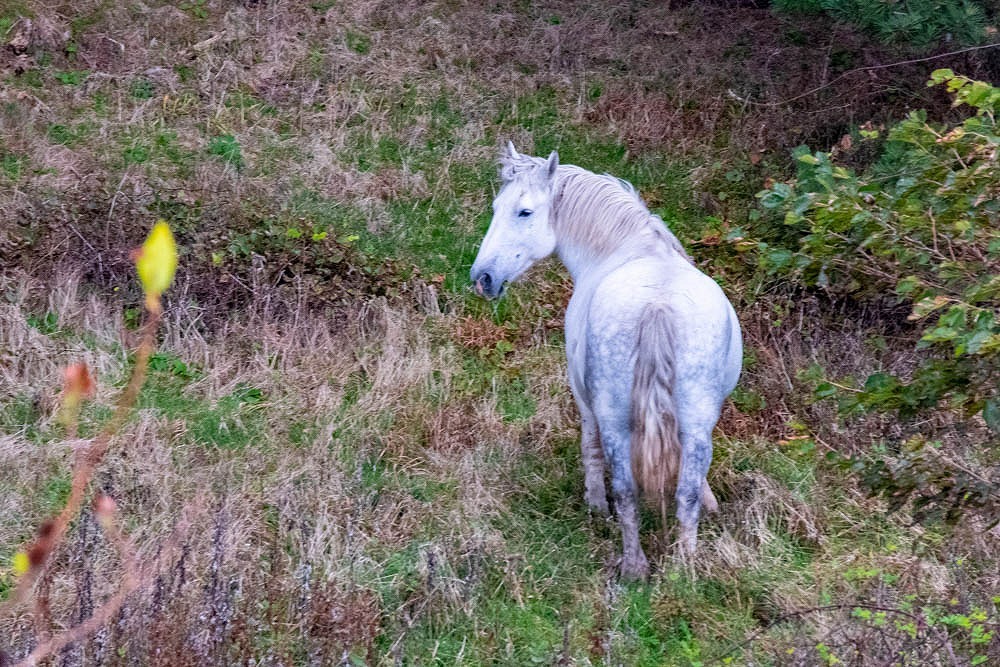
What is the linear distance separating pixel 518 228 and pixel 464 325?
1.96 metres

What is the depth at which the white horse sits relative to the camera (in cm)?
405

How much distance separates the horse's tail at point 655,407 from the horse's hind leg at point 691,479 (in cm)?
4

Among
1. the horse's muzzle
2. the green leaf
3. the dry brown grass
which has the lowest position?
the dry brown grass

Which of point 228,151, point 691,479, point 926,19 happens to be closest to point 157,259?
point 691,479

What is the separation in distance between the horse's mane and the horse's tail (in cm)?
58

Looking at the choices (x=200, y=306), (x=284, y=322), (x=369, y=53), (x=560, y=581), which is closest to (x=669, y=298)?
(x=560, y=581)

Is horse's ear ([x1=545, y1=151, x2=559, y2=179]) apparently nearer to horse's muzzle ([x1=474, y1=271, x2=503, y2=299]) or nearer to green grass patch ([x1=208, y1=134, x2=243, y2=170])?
horse's muzzle ([x1=474, y1=271, x2=503, y2=299])

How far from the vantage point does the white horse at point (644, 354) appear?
4.05m

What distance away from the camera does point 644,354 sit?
4.05 metres

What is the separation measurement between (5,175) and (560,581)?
5953 mm

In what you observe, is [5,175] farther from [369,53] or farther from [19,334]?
[369,53]

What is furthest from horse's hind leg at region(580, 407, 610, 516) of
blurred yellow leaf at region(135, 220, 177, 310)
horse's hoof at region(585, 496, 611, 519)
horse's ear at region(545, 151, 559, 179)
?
blurred yellow leaf at region(135, 220, 177, 310)

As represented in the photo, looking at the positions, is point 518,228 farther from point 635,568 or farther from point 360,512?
point 635,568

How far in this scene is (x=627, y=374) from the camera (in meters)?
4.11
